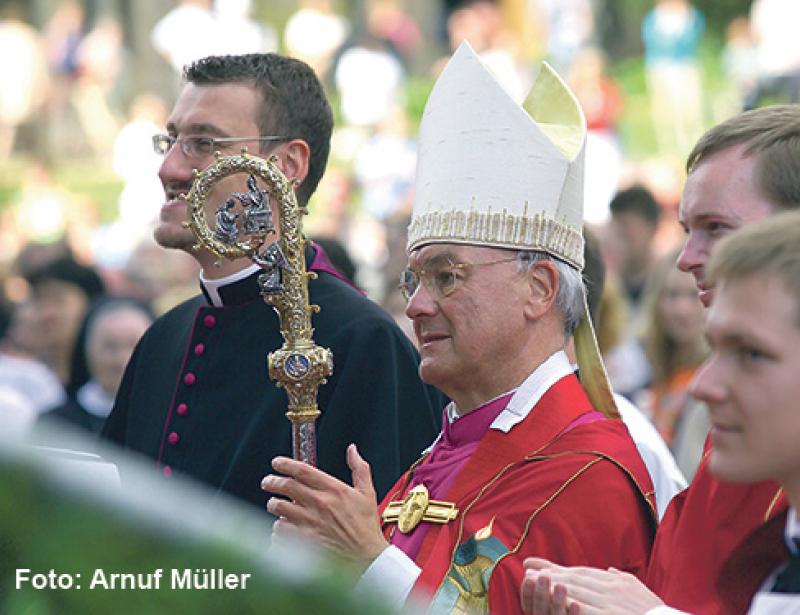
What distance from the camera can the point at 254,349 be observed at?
532cm

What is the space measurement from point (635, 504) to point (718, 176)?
0.82 metres

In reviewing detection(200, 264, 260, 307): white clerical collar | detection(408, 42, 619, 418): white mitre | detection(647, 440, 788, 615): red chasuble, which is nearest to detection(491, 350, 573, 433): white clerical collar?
detection(408, 42, 619, 418): white mitre

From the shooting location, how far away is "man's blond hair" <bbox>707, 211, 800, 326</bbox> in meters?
2.93

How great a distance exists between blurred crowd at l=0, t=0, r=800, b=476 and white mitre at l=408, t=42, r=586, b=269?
2338 mm

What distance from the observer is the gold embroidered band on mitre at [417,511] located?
423 cm

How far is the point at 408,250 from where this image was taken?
4.63 metres

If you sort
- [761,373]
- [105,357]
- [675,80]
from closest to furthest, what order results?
[761,373], [105,357], [675,80]

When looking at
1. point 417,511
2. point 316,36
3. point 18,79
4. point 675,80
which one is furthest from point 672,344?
point 18,79

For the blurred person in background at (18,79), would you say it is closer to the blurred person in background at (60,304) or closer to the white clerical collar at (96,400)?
the blurred person in background at (60,304)

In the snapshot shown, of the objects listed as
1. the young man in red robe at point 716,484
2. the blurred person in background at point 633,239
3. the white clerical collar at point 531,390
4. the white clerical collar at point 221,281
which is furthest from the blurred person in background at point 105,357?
the young man in red robe at point 716,484

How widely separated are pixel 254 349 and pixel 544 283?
1.18 metres

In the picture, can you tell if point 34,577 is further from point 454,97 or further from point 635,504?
point 454,97

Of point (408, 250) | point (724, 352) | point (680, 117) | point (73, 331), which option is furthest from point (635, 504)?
point (680, 117)

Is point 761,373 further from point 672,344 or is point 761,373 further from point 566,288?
point 672,344
